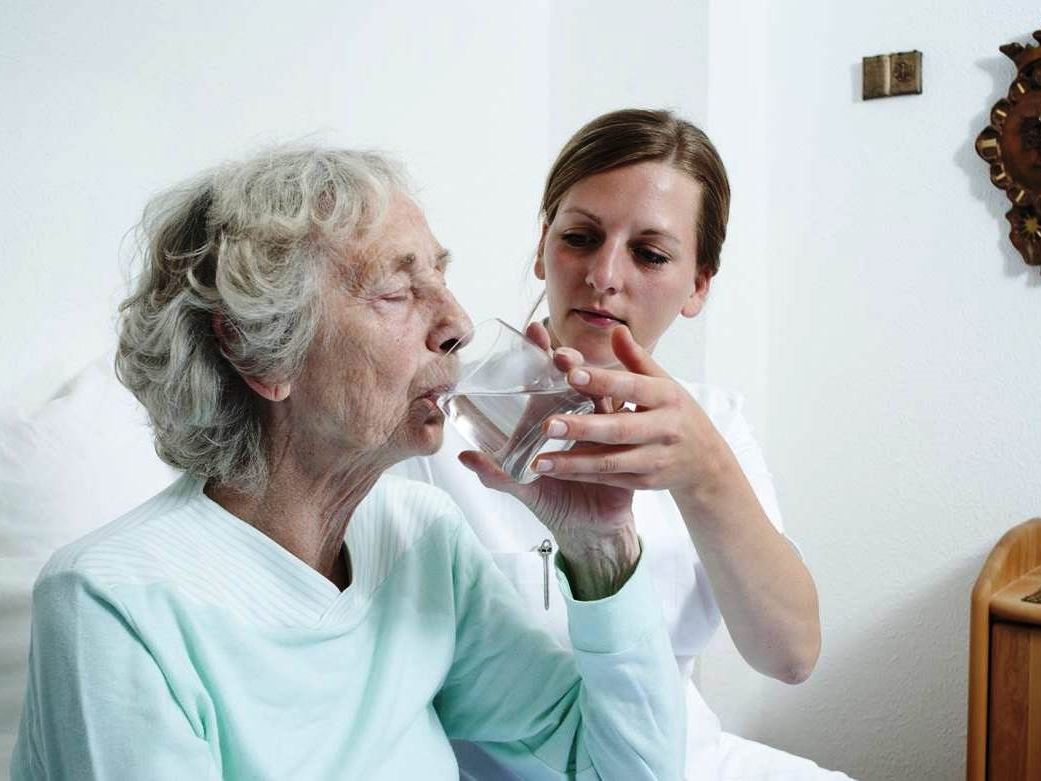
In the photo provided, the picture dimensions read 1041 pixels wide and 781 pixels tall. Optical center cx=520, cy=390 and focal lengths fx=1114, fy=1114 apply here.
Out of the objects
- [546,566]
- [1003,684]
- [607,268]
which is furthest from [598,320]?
[1003,684]

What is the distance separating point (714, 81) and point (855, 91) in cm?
44

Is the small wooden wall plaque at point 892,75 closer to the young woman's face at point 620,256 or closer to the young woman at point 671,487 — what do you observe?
the young woman at point 671,487

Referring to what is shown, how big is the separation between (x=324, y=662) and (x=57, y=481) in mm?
461

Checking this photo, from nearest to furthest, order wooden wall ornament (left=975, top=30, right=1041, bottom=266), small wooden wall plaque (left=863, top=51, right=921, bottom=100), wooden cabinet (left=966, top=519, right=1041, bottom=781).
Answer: wooden cabinet (left=966, top=519, right=1041, bottom=781) < wooden wall ornament (left=975, top=30, right=1041, bottom=266) < small wooden wall plaque (left=863, top=51, right=921, bottom=100)

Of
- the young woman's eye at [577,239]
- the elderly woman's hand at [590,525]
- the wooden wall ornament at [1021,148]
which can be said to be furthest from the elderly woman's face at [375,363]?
the wooden wall ornament at [1021,148]

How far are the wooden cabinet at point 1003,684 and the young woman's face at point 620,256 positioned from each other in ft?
3.44

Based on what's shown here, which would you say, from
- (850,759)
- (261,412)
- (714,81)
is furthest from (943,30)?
(261,412)

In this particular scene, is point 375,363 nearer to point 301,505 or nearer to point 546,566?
point 301,505

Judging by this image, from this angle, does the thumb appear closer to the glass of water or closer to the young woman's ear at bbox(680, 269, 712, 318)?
the glass of water

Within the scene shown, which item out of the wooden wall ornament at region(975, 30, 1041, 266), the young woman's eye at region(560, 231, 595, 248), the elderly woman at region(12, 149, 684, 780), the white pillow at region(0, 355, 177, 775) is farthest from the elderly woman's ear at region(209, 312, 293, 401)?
the wooden wall ornament at region(975, 30, 1041, 266)

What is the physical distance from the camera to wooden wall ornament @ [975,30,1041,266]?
255cm

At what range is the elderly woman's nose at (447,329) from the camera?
3.43ft

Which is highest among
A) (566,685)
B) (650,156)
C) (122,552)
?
(650,156)

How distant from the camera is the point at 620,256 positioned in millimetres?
1482
